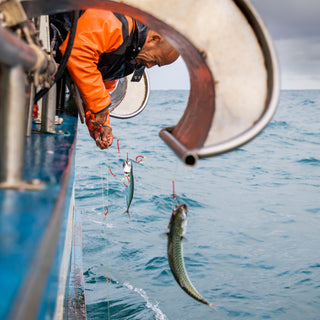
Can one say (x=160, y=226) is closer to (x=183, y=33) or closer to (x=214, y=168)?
(x=214, y=168)

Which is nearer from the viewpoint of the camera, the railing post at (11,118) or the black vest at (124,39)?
the railing post at (11,118)

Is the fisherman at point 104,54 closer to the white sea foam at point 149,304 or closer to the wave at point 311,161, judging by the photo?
the white sea foam at point 149,304

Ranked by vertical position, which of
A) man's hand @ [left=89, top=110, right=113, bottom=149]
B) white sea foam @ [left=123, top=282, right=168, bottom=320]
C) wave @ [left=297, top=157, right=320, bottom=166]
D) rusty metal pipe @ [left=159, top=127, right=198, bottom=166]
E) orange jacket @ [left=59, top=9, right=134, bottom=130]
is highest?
orange jacket @ [left=59, top=9, right=134, bottom=130]

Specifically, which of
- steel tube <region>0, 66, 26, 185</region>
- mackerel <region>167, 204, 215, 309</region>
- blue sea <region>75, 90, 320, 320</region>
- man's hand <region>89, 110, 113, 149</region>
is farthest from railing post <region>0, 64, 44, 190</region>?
man's hand <region>89, 110, 113, 149</region>

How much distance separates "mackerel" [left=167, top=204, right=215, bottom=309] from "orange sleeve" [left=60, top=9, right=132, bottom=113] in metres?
1.45

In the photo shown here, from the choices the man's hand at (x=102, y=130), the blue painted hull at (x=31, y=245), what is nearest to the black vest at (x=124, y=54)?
the man's hand at (x=102, y=130)

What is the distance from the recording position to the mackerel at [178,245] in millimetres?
2361

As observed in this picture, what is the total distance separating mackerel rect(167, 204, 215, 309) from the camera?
2361 mm

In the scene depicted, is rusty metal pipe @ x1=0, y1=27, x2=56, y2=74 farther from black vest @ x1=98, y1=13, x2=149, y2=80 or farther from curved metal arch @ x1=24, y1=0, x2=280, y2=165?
black vest @ x1=98, y1=13, x2=149, y2=80

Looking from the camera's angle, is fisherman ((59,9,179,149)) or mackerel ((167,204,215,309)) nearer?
mackerel ((167,204,215,309))

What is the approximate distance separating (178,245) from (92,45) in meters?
1.70

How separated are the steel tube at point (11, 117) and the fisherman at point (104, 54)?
2.23 metres

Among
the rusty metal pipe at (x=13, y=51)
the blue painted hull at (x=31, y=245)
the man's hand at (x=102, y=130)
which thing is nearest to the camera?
the blue painted hull at (x=31, y=245)

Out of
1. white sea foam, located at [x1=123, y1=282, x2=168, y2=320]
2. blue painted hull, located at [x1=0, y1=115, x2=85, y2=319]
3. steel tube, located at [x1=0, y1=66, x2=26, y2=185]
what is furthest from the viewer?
white sea foam, located at [x1=123, y1=282, x2=168, y2=320]
